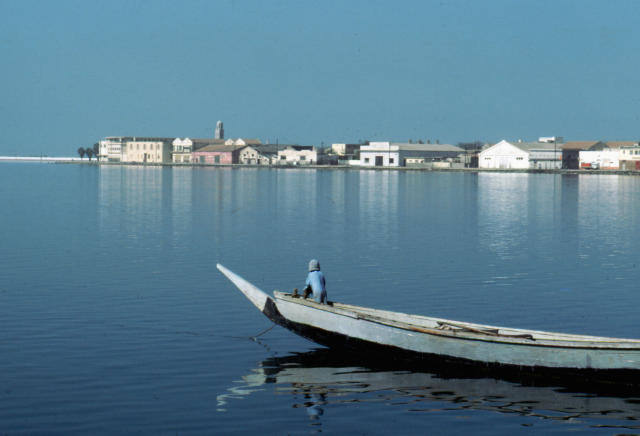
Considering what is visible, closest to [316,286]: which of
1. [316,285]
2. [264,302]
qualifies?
[316,285]

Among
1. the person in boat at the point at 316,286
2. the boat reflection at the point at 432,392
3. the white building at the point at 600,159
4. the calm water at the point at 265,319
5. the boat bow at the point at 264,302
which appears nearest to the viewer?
the calm water at the point at 265,319

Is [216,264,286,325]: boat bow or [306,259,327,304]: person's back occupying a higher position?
[306,259,327,304]: person's back

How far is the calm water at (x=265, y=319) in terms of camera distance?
15.0 meters

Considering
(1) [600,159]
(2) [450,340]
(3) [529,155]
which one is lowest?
(2) [450,340]

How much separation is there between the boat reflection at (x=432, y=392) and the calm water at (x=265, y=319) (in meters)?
0.05

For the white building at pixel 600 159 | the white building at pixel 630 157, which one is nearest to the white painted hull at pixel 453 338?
the white building at pixel 630 157

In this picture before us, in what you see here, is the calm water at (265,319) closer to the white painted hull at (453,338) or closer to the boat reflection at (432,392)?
the boat reflection at (432,392)

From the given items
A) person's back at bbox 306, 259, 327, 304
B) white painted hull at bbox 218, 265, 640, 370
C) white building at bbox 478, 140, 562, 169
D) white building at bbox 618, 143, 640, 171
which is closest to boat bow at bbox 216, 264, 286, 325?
white painted hull at bbox 218, 265, 640, 370

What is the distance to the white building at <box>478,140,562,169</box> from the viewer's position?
184000mm

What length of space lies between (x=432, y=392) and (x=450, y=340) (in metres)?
1.14

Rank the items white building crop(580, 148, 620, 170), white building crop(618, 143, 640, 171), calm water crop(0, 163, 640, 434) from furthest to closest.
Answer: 1. white building crop(580, 148, 620, 170)
2. white building crop(618, 143, 640, 171)
3. calm water crop(0, 163, 640, 434)

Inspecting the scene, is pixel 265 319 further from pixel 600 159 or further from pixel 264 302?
pixel 600 159

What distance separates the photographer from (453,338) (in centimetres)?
1692

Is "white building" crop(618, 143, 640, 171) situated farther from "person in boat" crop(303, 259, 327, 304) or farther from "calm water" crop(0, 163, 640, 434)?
"person in boat" crop(303, 259, 327, 304)
